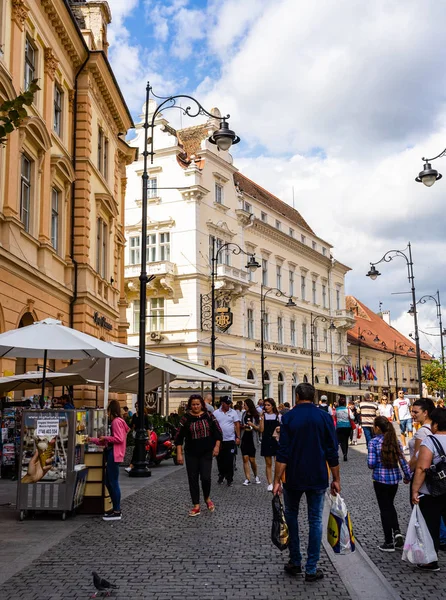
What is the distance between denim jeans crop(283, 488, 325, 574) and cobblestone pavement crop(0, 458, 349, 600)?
21cm

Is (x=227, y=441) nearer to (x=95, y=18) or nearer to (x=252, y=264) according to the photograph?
(x=252, y=264)

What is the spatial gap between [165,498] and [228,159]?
39.9m

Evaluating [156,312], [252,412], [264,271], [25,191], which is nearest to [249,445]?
[252,412]

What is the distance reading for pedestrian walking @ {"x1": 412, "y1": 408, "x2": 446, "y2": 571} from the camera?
677 centimetres

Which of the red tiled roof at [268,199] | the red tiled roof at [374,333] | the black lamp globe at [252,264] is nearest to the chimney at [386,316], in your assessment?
the red tiled roof at [374,333]

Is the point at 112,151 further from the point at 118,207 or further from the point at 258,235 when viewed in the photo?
the point at 258,235

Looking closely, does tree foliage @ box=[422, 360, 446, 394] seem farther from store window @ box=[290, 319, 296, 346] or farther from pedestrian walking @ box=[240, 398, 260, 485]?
pedestrian walking @ box=[240, 398, 260, 485]

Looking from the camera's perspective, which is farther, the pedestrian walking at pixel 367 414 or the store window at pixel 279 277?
the store window at pixel 279 277

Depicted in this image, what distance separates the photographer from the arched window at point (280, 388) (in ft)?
178

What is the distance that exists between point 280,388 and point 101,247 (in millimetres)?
29839

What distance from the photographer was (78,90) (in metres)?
25.3

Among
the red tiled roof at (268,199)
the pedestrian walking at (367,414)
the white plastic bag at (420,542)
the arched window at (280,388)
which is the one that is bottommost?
the white plastic bag at (420,542)

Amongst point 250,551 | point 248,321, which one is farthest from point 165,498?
point 248,321

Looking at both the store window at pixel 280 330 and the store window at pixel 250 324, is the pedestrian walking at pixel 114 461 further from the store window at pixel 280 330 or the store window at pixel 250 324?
the store window at pixel 280 330
